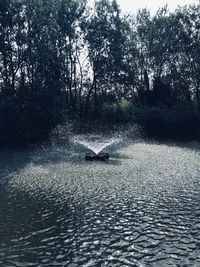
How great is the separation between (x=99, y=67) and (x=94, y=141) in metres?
27.7

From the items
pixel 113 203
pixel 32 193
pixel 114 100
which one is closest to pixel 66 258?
pixel 113 203

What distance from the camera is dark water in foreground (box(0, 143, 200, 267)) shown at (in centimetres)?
1467

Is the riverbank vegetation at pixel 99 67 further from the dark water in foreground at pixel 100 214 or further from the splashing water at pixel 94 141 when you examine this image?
the dark water in foreground at pixel 100 214

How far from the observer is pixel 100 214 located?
1998cm

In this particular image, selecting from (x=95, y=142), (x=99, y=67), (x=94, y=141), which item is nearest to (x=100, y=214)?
(x=95, y=142)

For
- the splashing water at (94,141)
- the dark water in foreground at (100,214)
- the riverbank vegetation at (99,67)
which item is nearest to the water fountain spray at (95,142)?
the splashing water at (94,141)

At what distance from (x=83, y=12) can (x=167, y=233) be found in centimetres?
6812

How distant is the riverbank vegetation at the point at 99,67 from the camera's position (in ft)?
187

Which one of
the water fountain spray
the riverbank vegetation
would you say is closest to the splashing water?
the water fountain spray

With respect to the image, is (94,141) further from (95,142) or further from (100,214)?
(100,214)

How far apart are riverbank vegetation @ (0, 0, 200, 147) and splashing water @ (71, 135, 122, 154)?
5.33 meters

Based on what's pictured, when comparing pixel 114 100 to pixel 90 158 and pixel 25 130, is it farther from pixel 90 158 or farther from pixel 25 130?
pixel 90 158

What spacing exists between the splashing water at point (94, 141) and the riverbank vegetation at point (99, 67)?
5.33m

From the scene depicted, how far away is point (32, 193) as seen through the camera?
2431 cm
